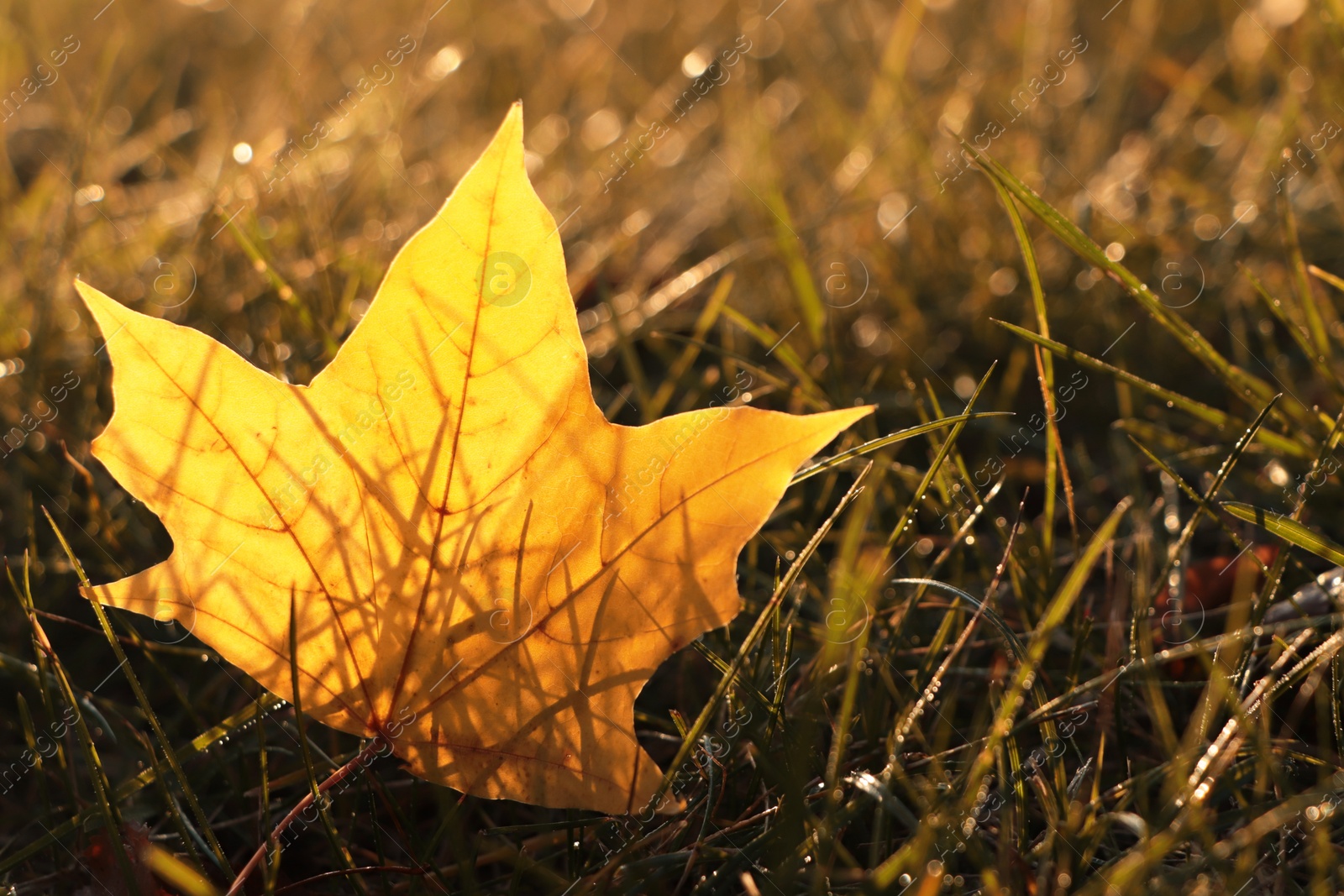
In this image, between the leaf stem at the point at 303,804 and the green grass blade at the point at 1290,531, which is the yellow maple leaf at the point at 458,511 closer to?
the leaf stem at the point at 303,804

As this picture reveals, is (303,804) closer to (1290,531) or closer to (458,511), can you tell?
(458,511)

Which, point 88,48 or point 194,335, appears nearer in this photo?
point 194,335

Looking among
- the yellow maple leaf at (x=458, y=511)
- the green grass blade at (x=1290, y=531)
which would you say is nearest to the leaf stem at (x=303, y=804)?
the yellow maple leaf at (x=458, y=511)

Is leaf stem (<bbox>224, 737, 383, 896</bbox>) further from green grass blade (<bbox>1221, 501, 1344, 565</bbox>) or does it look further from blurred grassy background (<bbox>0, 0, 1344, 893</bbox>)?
green grass blade (<bbox>1221, 501, 1344, 565</bbox>)

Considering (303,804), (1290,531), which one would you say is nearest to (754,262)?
(1290,531)


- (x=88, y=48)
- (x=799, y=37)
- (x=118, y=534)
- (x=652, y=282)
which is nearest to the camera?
(x=118, y=534)

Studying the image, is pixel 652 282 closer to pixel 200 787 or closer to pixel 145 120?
pixel 200 787

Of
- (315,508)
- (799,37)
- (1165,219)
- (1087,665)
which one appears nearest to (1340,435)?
(1087,665)
